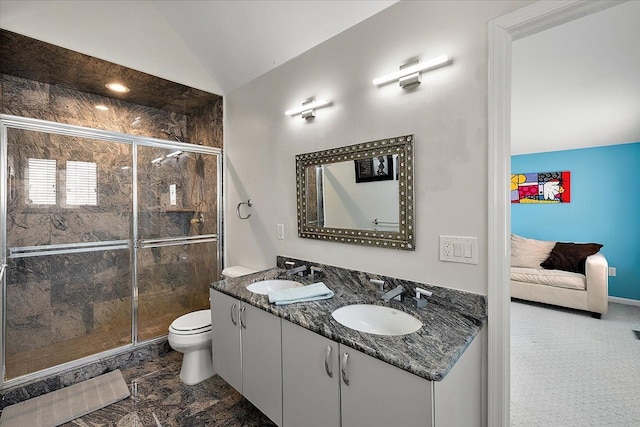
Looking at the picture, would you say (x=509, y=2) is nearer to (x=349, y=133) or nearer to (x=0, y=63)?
(x=349, y=133)

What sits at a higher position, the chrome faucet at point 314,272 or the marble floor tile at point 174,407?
the chrome faucet at point 314,272

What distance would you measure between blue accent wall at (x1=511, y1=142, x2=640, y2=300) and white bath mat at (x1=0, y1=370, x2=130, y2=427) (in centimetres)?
554

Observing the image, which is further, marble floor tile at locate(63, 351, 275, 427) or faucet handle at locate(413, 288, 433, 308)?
marble floor tile at locate(63, 351, 275, 427)

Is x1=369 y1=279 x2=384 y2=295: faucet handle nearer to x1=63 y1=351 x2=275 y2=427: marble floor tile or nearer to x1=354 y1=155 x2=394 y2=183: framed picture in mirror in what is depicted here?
x1=354 y1=155 x2=394 y2=183: framed picture in mirror

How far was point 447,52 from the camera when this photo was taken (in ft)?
4.68

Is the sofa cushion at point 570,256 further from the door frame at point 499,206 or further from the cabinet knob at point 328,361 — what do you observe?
the cabinet knob at point 328,361

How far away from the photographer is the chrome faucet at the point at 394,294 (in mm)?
1455

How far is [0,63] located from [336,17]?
2.57 metres

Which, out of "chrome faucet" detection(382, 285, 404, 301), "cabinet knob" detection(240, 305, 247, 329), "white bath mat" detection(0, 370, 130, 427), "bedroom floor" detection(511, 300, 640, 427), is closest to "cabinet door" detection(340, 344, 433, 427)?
"chrome faucet" detection(382, 285, 404, 301)

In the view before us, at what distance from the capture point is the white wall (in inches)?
53.2

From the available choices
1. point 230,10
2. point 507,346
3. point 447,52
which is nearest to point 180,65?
point 230,10

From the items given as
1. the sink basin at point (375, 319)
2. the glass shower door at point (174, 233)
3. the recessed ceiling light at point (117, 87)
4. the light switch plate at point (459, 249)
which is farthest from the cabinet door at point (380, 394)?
the recessed ceiling light at point (117, 87)

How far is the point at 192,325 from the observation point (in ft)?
7.21

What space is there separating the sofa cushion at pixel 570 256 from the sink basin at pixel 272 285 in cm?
363
